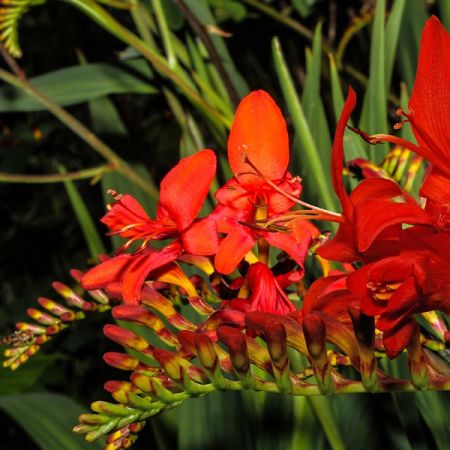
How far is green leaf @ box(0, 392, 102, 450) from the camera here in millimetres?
627

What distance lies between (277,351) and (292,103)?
27 cm

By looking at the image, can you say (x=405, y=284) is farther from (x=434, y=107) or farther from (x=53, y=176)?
(x=53, y=176)

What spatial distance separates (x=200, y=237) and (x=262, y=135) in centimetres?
5

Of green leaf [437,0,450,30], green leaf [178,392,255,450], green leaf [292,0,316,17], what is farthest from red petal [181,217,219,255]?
green leaf [292,0,316,17]

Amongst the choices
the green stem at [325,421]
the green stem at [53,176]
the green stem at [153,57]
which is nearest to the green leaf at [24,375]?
the green stem at [53,176]

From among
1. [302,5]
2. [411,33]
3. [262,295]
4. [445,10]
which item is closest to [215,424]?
[262,295]

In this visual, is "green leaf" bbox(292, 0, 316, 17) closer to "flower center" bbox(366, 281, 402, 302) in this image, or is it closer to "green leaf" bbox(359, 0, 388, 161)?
"green leaf" bbox(359, 0, 388, 161)

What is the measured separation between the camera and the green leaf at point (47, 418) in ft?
2.06

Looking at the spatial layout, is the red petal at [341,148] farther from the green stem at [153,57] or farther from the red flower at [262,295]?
the green stem at [153,57]

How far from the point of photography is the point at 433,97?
0.30m

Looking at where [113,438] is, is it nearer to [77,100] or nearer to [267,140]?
[267,140]

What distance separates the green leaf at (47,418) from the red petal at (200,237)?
0.99 ft

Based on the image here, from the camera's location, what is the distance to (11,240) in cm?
170

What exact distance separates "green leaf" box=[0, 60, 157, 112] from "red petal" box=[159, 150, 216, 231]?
442 mm
